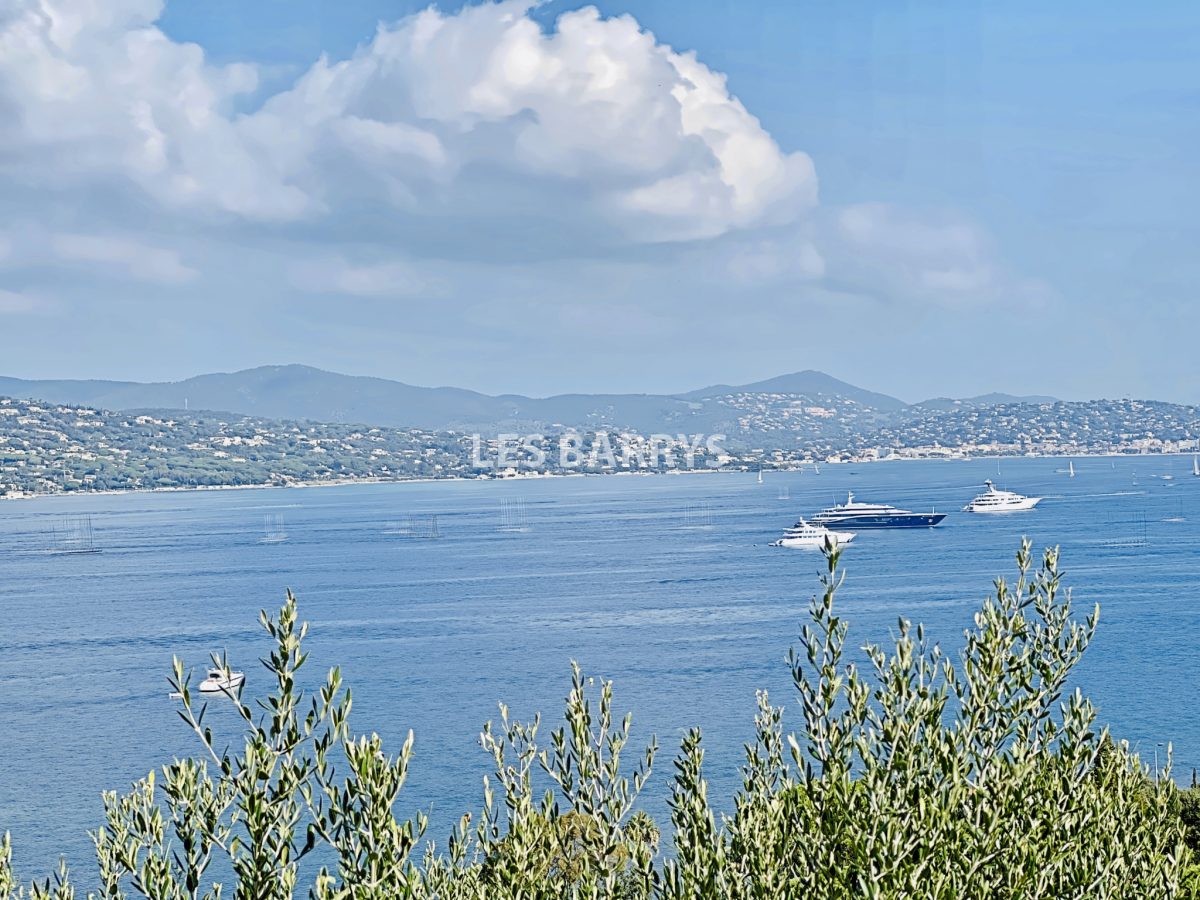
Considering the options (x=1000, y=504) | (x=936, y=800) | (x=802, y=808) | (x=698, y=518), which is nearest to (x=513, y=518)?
(x=698, y=518)

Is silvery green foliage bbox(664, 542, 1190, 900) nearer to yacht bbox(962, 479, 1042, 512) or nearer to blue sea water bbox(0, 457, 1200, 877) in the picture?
blue sea water bbox(0, 457, 1200, 877)

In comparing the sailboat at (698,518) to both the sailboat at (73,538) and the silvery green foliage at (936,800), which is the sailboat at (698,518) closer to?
the sailboat at (73,538)

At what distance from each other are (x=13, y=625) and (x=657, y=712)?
45806 millimetres

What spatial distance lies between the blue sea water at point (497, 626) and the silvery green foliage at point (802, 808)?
29309 mm

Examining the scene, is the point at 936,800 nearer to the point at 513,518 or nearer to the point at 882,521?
the point at 882,521

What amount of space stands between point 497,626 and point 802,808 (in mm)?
63498

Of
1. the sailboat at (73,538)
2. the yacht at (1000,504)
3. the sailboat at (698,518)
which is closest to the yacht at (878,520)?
the sailboat at (698,518)

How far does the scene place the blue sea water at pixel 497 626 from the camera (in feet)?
157

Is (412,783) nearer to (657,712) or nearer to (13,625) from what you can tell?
(657,712)

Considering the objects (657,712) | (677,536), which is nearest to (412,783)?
(657,712)

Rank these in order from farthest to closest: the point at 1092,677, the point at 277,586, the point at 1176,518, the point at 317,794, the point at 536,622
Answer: the point at 1176,518, the point at 277,586, the point at 536,622, the point at 1092,677, the point at 317,794

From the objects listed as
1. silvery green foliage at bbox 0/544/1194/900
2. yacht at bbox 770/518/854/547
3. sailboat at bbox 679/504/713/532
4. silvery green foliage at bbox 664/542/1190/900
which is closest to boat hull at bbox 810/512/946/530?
yacht at bbox 770/518/854/547

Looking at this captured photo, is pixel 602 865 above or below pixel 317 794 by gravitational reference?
above

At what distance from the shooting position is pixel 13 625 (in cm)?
7806
